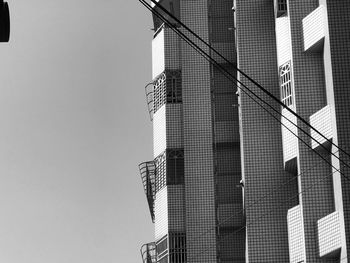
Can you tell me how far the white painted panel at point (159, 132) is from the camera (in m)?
32.1

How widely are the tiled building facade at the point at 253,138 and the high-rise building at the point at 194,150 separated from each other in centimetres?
4

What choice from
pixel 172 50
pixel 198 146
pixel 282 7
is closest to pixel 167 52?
pixel 172 50

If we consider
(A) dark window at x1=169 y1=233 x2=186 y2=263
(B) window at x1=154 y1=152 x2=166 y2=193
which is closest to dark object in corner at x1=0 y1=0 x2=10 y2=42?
(A) dark window at x1=169 y1=233 x2=186 y2=263

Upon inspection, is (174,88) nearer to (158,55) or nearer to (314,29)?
(158,55)

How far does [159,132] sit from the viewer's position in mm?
32500

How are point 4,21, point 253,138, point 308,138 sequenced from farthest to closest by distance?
point 253,138
point 308,138
point 4,21

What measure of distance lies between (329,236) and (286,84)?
5.58 metres

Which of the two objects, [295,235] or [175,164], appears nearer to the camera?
[295,235]

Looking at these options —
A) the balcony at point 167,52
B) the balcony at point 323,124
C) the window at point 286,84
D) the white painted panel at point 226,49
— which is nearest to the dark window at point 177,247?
the balcony at point 167,52

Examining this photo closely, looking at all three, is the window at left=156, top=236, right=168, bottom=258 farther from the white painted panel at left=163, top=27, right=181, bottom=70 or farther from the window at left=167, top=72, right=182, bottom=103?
the white painted panel at left=163, top=27, right=181, bottom=70

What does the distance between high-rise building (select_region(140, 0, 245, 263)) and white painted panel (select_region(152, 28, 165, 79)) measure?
0.04 meters

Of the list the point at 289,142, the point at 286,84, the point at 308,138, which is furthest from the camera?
the point at 286,84

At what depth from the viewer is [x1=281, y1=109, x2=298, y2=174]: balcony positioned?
26.6m

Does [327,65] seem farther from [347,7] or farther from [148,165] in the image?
[148,165]
